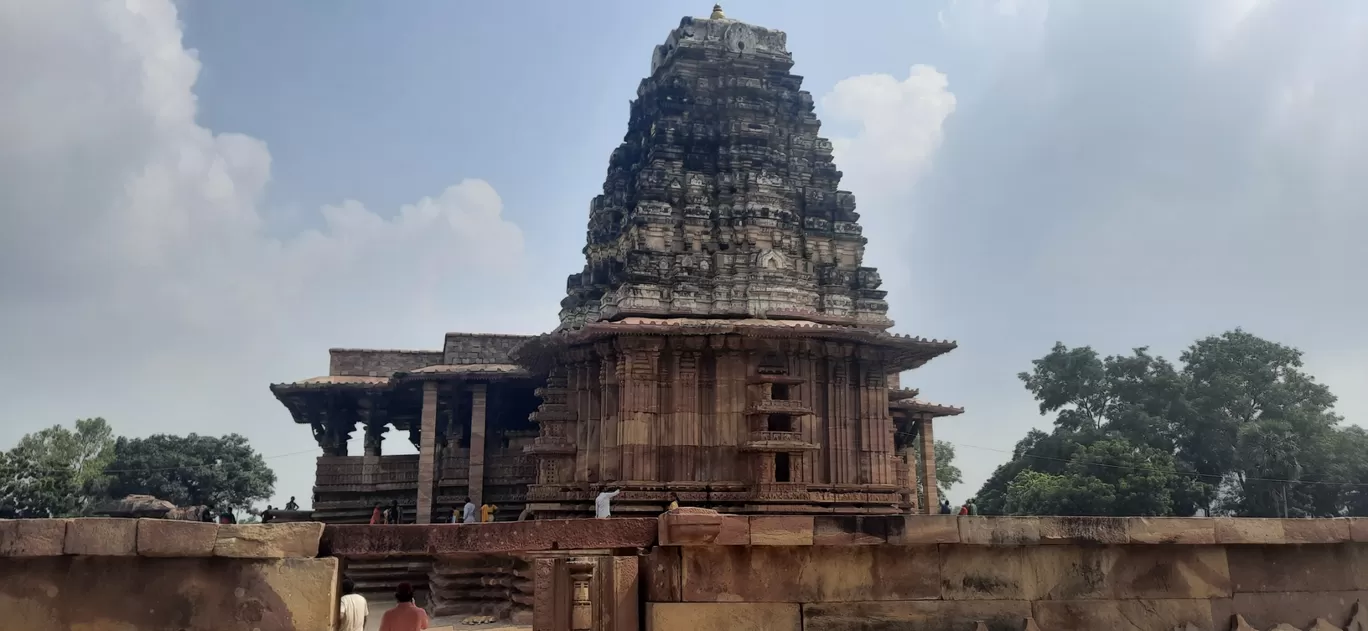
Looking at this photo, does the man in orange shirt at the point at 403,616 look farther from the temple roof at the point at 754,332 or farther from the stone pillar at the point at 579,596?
the temple roof at the point at 754,332

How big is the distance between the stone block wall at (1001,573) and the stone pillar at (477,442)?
1598 centimetres

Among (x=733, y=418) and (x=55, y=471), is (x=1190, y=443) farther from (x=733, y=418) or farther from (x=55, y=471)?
(x=55, y=471)

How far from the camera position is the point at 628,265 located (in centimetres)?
1833

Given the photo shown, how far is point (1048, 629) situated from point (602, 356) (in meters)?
11.2

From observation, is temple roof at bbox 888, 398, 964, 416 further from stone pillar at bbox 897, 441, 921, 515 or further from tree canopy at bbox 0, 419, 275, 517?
tree canopy at bbox 0, 419, 275, 517

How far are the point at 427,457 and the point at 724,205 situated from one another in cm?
946

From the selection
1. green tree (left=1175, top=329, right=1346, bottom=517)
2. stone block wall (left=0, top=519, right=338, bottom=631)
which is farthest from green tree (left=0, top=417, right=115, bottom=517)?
green tree (left=1175, top=329, right=1346, bottom=517)

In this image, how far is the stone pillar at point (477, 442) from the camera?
22.1 m

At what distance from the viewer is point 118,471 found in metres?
46.2

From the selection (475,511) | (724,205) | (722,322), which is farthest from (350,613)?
(475,511)

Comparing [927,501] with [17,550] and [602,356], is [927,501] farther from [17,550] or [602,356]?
[17,550]

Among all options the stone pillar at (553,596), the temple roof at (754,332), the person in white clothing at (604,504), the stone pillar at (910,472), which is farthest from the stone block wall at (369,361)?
the stone pillar at (553,596)

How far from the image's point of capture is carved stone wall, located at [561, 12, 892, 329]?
1830cm

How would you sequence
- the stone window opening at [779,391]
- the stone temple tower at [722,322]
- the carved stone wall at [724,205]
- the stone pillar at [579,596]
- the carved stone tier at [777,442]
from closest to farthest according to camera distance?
the stone pillar at [579,596]
the carved stone tier at [777,442]
the stone temple tower at [722,322]
the stone window opening at [779,391]
the carved stone wall at [724,205]
